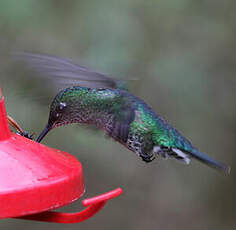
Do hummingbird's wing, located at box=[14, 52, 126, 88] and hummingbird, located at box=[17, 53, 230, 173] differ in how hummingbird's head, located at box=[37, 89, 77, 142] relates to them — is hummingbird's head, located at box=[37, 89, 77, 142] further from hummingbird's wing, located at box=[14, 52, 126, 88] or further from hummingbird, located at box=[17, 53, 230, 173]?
hummingbird's wing, located at box=[14, 52, 126, 88]

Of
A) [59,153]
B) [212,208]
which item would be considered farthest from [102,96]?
[212,208]

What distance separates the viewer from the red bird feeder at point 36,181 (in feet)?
6.04

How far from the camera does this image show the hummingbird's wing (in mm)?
2881

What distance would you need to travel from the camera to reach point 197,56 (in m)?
4.73

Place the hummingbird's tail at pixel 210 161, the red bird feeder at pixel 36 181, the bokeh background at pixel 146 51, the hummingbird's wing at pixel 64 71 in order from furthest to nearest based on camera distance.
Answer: the bokeh background at pixel 146 51, the hummingbird's wing at pixel 64 71, the hummingbird's tail at pixel 210 161, the red bird feeder at pixel 36 181

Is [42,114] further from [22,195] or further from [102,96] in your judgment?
[22,195]

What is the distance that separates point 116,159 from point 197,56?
1.30 metres

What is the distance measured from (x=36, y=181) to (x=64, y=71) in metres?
1.11

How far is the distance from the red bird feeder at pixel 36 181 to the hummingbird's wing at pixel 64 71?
703 mm

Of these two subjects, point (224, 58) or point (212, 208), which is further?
point (212, 208)

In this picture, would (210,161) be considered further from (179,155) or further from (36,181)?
(36,181)

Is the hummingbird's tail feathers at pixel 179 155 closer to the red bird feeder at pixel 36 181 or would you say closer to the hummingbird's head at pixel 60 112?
the hummingbird's head at pixel 60 112

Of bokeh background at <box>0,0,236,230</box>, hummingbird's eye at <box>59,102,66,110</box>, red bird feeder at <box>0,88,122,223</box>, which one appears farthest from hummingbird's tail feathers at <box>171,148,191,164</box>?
bokeh background at <box>0,0,236,230</box>

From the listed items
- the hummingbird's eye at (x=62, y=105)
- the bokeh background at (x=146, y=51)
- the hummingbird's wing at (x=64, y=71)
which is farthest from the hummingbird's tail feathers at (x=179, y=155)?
the bokeh background at (x=146, y=51)
